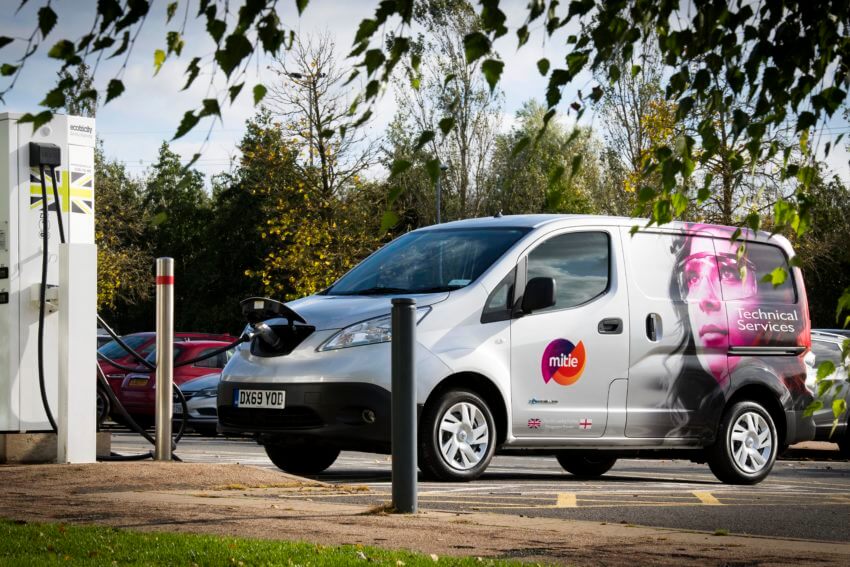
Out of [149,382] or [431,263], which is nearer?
[431,263]

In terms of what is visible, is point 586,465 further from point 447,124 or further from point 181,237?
point 181,237

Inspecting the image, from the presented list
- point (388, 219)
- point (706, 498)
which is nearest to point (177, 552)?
point (388, 219)

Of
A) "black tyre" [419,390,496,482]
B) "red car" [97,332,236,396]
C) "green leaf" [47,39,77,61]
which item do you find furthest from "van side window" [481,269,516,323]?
"red car" [97,332,236,396]

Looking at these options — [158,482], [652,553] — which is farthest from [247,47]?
[158,482]

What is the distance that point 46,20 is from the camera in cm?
337

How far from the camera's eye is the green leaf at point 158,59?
137 inches

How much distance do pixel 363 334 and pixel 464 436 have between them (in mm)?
1091

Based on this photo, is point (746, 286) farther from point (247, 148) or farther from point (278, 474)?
point (247, 148)

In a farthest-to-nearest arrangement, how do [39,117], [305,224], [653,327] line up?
[305,224]
[653,327]
[39,117]

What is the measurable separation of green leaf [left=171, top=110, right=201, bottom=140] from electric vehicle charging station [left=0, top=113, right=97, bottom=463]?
7209mm

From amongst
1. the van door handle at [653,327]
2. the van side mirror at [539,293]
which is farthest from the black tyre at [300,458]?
the van door handle at [653,327]

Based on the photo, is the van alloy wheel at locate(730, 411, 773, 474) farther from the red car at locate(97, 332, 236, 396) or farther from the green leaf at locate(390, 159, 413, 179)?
the red car at locate(97, 332, 236, 396)

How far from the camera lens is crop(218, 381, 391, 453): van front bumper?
9.77 meters

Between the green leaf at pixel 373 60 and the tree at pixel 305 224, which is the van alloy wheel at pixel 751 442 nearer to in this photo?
the green leaf at pixel 373 60
